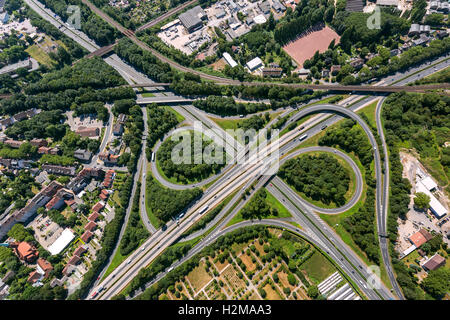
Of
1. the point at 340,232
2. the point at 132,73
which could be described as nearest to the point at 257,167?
the point at 340,232

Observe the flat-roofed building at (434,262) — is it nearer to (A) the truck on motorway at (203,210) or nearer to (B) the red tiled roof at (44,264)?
(A) the truck on motorway at (203,210)

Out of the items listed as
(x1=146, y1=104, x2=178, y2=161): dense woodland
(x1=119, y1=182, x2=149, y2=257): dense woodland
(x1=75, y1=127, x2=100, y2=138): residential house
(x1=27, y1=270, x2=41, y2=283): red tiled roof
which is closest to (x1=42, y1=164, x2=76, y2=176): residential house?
(x1=75, y1=127, x2=100, y2=138): residential house

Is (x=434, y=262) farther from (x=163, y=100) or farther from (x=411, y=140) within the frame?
(x=163, y=100)

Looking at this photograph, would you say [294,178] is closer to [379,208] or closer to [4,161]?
[379,208]

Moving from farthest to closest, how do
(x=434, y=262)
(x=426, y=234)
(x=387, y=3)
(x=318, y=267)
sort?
1. (x=387, y=3)
2. (x=318, y=267)
3. (x=426, y=234)
4. (x=434, y=262)

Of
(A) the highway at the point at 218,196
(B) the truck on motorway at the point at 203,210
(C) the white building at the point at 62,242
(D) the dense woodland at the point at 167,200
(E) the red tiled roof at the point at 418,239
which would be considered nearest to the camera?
(E) the red tiled roof at the point at 418,239

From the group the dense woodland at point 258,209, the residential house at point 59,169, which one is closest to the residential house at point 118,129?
the residential house at point 59,169

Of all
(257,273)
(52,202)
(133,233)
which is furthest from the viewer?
(52,202)

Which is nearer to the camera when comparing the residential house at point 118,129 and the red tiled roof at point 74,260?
the red tiled roof at point 74,260

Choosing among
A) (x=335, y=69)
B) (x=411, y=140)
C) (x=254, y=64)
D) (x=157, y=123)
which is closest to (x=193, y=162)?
(x=157, y=123)
